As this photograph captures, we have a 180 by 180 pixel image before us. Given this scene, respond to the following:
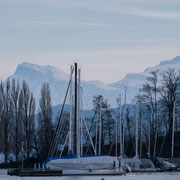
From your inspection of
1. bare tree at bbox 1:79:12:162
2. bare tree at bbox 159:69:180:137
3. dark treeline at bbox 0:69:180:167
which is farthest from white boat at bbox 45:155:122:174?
bare tree at bbox 1:79:12:162

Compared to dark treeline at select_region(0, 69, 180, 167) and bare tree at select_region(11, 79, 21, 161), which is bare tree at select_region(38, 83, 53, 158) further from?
bare tree at select_region(11, 79, 21, 161)

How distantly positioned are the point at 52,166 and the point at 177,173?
50.6 ft

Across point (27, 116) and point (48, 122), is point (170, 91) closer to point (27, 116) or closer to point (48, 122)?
point (48, 122)

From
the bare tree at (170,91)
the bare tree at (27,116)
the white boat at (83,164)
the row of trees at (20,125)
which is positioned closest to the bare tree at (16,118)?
the row of trees at (20,125)

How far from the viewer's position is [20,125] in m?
85.4

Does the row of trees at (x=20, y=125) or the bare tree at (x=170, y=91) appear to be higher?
the bare tree at (x=170, y=91)

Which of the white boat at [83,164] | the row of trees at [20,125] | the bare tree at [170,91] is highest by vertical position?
the bare tree at [170,91]

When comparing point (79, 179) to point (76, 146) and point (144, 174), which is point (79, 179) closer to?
point (76, 146)

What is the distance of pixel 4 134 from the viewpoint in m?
82.9

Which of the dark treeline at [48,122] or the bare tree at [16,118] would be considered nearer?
the dark treeline at [48,122]

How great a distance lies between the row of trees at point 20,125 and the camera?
83312 mm

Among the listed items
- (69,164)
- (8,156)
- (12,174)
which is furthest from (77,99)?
(8,156)

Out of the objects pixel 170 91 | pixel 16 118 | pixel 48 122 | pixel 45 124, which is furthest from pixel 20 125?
pixel 170 91

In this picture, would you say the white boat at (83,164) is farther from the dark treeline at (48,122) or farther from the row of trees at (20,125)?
the row of trees at (20,125)
